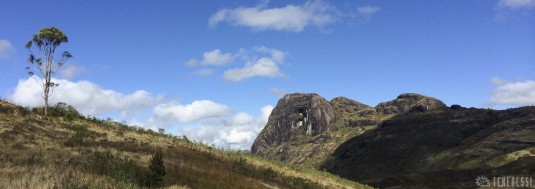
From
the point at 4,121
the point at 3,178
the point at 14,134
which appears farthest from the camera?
the point at 4,121

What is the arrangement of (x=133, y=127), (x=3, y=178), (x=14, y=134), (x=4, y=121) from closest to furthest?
1. (x=3, y=178)
2. (x=14, y=134)
3. (x=4, y=121)
4. (x=133, y=127)

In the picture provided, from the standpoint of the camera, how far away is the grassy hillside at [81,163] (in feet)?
36.9

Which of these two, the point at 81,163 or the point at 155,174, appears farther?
the point at 81,163

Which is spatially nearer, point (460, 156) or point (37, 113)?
point (37, 113)

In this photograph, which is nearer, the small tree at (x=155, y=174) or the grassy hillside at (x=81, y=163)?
the grassy hillside at (x=81, y=163)

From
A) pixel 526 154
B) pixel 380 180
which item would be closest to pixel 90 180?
pixel 380 180

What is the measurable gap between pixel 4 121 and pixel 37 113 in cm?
789

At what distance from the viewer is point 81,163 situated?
50.7 ft

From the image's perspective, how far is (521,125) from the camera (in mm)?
192250

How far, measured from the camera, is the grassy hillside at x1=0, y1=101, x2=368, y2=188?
443 inches

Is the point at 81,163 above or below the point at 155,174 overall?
above

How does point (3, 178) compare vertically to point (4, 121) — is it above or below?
below

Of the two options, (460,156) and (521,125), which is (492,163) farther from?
(521,125)

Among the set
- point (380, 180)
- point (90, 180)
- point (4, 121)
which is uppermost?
point (4, 121)
